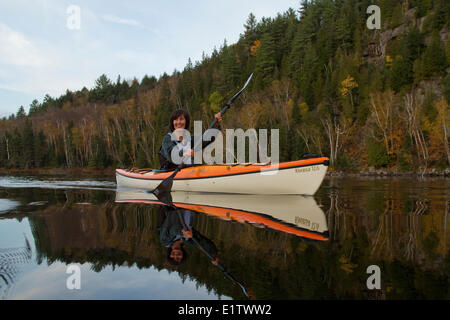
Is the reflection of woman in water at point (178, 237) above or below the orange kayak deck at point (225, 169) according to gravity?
below

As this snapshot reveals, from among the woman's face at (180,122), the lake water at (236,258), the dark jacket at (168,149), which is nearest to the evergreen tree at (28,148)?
the dark jacket at (168,149)

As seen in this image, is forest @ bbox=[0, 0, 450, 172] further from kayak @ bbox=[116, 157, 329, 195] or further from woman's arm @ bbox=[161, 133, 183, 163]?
woman's arm @ bbox=[161, 133, 183, 163]

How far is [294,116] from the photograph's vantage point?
4694 centimetres

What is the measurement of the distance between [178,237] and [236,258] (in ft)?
3.35

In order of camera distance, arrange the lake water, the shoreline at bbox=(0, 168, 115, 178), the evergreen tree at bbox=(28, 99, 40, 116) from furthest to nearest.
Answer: the evergreen tree at bbox=(28, 99, 40, 116)
the shoreline at bbox=(0, 168, 115, 178)
the lake water

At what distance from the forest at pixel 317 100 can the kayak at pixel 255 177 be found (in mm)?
28274

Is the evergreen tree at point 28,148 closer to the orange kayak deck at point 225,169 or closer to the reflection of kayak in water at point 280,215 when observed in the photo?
the orange kayak deck at point 225,169

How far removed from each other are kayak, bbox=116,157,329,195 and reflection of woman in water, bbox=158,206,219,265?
3.18m

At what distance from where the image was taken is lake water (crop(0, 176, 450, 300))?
2.25 m

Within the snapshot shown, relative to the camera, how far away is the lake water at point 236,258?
7.38ft

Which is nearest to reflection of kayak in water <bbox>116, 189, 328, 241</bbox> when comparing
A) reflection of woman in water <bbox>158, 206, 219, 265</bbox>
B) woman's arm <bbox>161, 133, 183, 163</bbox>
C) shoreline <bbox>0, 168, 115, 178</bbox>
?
reflection of woman in water <bbox>158, 206, 219, 265</bbox>

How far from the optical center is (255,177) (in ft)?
26.8

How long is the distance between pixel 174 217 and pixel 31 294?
2.99 metres

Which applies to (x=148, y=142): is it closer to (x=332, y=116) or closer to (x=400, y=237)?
(x=332, y=116)
